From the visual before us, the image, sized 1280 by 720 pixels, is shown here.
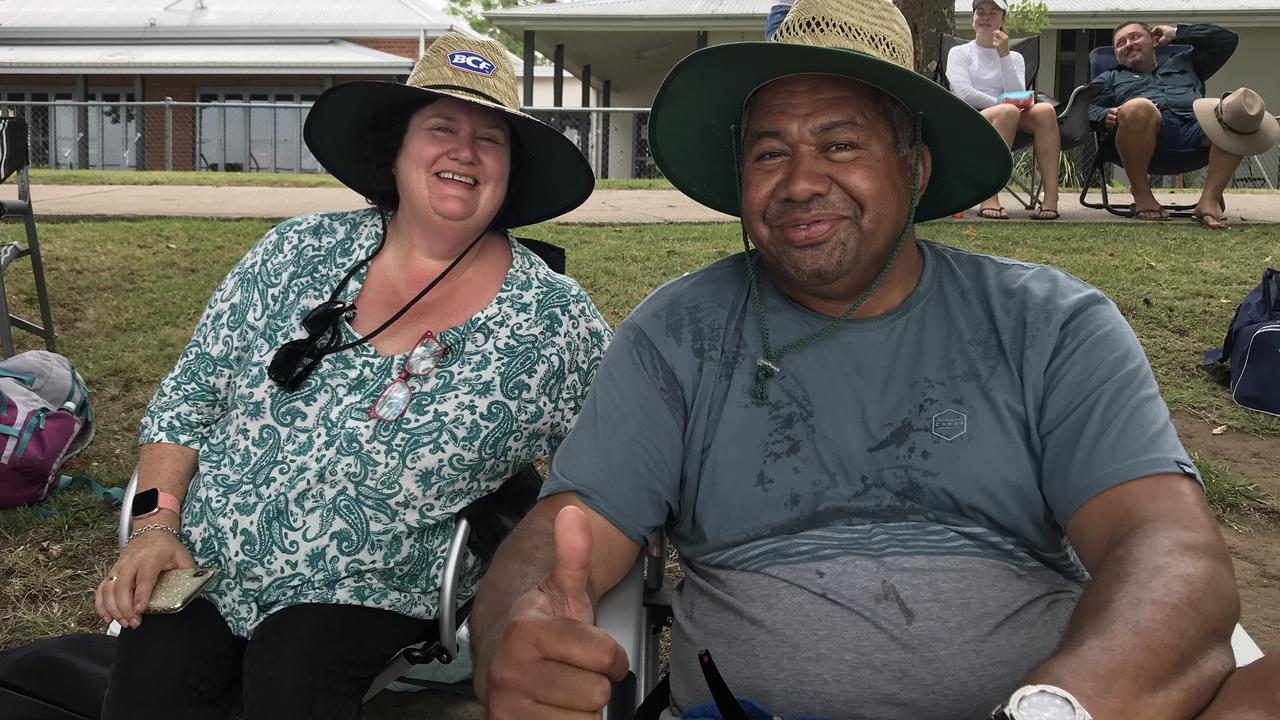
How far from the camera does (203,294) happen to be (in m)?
6.34

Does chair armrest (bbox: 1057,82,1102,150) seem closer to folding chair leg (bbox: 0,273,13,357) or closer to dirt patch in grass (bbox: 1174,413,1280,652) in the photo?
dirt patch in grass (bbox: 1174,413,1280,652)

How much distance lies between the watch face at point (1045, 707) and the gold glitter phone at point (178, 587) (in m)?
1.60

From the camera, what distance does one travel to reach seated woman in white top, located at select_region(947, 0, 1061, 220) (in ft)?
26.4

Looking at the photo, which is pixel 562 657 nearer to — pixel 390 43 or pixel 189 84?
pixel 390 43

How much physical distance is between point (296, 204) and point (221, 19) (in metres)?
16.6

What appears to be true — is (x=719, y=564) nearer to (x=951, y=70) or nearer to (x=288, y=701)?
(x=288, y=701)

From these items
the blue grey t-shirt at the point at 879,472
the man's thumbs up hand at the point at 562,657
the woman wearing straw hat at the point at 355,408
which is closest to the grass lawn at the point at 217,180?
the woman wearing straw hat at the point at 355,408

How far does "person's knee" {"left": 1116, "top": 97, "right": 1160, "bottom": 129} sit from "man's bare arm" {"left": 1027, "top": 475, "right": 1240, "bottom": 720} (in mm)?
7086

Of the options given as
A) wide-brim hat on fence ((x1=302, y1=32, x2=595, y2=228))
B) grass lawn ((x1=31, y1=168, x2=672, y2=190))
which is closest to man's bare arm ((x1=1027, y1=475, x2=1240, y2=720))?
wide-brim hat on fence ((x1=302, y1=32, x2=595, y2=228))

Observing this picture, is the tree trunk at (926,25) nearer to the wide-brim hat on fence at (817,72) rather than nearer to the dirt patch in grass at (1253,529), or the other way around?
the dirt patch in grass at (1253,529)

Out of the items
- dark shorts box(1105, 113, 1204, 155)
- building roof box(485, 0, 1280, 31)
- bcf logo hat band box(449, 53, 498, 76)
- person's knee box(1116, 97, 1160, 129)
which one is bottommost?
dark shorts box(1105, 113, 1204, 155)

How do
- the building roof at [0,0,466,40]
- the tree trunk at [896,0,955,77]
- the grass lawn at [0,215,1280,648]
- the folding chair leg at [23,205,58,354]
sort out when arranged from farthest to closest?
the building roof at [0,0,466,40] < the tree trunk at [896,0,955,77] < the folding chair leg at [23,205,58,354] < the grass lawn at [0,215,1280,648]

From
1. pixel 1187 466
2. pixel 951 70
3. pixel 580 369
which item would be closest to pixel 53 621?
pixel 580 369

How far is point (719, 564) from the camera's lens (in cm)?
209
